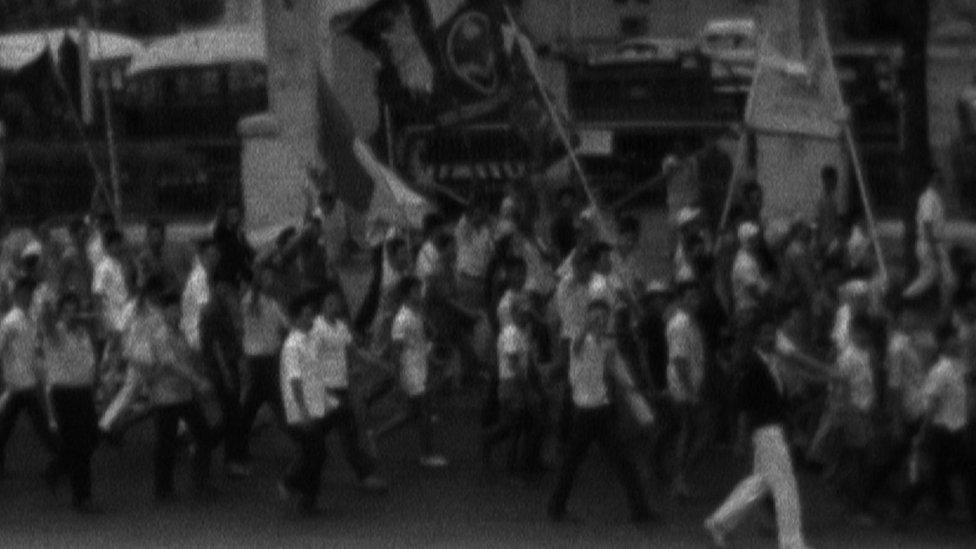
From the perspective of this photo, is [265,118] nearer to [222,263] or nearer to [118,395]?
[222,263]

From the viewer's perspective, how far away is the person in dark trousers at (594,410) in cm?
1972

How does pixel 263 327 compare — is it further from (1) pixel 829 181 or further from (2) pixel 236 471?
(1) pixel 829 181

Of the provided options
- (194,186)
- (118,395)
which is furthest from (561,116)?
(194,186)

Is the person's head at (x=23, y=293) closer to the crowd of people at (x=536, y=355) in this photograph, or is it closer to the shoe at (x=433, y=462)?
the crowd of people at (x=536, y=355)

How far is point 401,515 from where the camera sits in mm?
20656

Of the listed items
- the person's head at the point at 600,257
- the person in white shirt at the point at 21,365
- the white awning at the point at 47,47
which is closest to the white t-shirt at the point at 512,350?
the person's head at the point at 600,257

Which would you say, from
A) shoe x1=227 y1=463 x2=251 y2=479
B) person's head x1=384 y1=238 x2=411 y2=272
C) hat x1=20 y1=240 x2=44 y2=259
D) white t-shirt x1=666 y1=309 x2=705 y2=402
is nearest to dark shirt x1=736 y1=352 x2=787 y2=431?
white t-shirt x1=666 y1=309 x2=705 y2=402

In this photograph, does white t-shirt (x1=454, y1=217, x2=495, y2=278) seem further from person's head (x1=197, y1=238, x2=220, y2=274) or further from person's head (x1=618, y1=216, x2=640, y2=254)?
person's head (x1=197, y1=238, x2=220, y2=274)

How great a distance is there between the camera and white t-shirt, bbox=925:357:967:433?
19.8 meters

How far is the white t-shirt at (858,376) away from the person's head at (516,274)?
2885 mm

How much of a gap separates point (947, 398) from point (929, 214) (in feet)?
17.9

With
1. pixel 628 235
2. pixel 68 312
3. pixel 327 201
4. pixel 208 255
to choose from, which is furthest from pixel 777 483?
pixel 327 201

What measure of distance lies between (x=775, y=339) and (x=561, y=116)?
601cm

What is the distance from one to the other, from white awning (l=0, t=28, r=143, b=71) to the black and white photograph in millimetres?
9042
